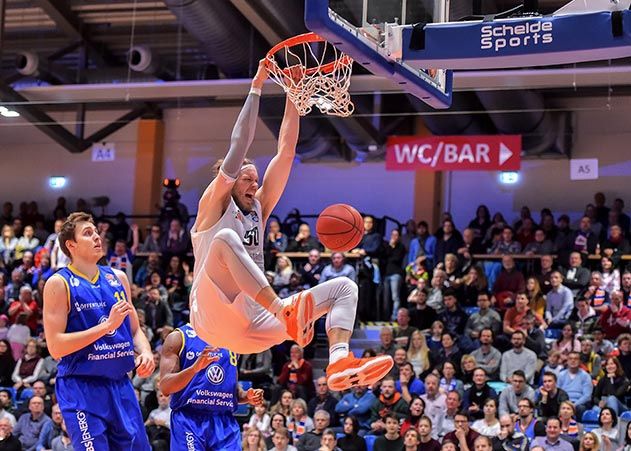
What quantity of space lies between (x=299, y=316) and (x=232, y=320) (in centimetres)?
49

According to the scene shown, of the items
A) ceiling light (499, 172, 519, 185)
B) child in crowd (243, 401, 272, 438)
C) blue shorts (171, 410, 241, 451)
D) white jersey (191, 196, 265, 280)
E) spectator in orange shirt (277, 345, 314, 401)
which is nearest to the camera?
white jersey (191, 196, 265, 280)

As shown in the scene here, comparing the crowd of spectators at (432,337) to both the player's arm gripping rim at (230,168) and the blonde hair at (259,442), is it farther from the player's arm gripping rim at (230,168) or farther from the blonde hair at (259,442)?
the player's arm gripping rim at (230,168)

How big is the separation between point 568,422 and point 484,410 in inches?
37.2

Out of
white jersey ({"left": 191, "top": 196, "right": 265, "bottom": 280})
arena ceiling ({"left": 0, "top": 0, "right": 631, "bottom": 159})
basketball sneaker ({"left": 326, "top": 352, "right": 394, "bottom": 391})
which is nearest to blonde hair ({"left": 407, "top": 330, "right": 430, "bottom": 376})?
arena ceiling ({"left": 0, "top": 0, "right": 631, "bottom": 159})

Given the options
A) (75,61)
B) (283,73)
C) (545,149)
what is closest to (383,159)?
(545,149)

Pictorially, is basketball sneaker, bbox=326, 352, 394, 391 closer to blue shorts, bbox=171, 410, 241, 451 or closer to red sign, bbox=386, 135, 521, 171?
blue shorts, bbox=171, 410, 241, 451

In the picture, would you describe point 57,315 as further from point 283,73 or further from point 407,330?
point 407,330

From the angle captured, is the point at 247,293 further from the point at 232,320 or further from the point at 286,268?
the point at 286,268

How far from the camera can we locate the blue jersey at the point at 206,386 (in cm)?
795

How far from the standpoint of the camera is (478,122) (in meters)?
16.1

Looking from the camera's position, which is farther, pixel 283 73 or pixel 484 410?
pixel 484 410

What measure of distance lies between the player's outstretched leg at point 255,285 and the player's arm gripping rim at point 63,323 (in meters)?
0.86

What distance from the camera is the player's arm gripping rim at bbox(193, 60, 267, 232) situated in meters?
6.21

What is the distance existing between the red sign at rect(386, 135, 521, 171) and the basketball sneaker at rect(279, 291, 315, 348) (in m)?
10.1
